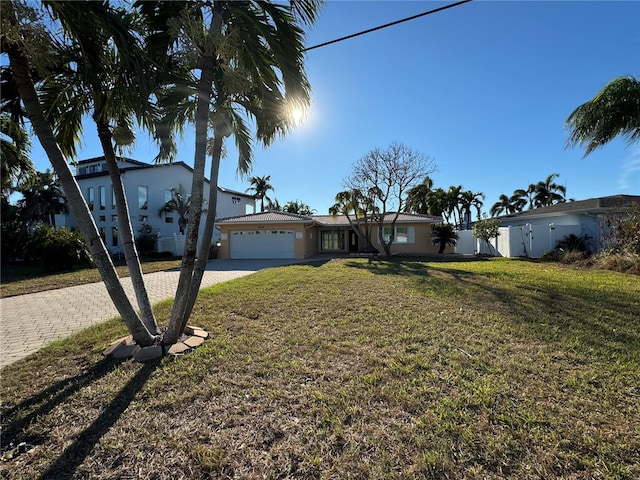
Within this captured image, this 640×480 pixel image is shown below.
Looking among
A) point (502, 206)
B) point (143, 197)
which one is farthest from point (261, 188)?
point (502, 206)

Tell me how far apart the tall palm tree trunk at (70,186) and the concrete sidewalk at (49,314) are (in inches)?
79.8

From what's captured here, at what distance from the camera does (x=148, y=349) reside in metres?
4.00

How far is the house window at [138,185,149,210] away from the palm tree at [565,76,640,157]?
29.6 metres

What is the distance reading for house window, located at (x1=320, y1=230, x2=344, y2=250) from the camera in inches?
1009

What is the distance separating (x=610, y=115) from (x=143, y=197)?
30661mm

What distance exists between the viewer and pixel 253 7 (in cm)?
371

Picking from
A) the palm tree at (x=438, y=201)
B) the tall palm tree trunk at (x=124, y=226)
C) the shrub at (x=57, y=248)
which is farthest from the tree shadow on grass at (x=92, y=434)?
the palm tree at (x=438, y=201)

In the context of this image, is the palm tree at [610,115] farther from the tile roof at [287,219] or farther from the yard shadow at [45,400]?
the yard shadow at [45,400]

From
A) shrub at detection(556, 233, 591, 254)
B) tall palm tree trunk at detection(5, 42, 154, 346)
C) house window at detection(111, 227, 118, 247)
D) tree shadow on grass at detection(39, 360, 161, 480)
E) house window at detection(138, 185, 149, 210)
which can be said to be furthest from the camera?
house window at detection(111, 227, 118, 247)

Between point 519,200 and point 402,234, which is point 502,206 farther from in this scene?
point 402,234

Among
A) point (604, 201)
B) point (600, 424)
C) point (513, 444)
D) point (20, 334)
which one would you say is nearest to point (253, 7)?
point (513, 444)

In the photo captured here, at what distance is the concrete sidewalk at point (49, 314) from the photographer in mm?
4887

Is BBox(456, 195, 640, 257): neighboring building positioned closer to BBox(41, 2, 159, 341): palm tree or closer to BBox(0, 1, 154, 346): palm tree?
BBox(41, 2, 159, 341): palm tree

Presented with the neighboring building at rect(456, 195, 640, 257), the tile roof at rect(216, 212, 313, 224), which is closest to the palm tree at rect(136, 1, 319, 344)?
the tile roof at rect(216, 212, 313, 224)
